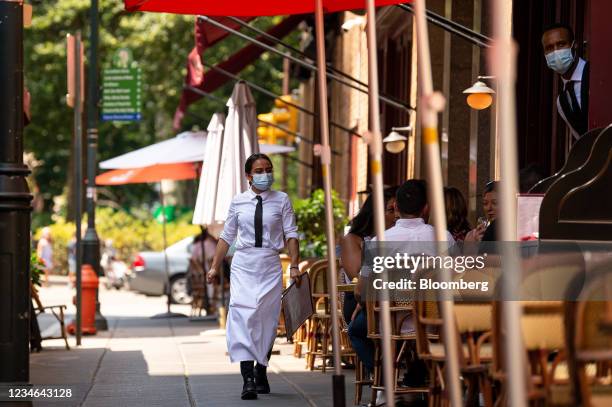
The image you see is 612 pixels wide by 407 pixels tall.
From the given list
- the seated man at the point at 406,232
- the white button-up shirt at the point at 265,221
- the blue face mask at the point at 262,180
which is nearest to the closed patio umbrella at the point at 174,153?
the white button-up shirt at the point at 265,221

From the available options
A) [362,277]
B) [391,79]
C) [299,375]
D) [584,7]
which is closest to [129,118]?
[391,79]

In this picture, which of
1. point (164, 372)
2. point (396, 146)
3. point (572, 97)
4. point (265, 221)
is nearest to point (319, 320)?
point (164, 372)

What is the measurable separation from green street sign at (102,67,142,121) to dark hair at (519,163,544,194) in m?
12.7

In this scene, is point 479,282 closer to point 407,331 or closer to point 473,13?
point 407,331

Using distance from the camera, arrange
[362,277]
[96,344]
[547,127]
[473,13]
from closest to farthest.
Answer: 1. [362,277]
2. [547,127]
3. [473,13]
4. [96,344]

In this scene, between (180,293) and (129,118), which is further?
(180,293)

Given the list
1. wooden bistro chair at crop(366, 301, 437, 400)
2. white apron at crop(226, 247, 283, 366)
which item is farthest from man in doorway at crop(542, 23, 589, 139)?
white apron at crop(226, 247, 283, 366)

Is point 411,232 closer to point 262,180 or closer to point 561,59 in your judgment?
point 561,59

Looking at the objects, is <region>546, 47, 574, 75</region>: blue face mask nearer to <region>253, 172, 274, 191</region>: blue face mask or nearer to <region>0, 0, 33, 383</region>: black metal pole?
<region>253, 172, 274, 191</region>: blue face mask

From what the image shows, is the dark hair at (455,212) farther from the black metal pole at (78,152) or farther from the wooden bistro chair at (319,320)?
the black metal pole at (78,152)

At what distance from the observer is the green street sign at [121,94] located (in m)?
22.2

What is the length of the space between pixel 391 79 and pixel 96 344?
6221 millimetres

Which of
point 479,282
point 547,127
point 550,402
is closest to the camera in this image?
point 550,402

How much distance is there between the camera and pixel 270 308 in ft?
35.0
